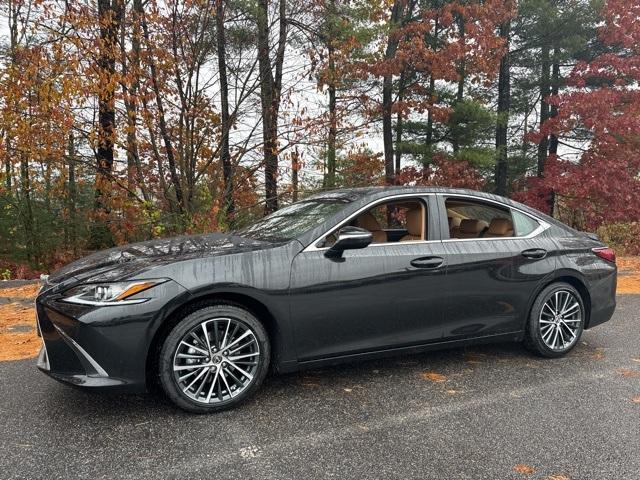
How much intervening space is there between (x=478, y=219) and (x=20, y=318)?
17.9ft

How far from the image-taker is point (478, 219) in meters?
4.56

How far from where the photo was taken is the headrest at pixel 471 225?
453cm

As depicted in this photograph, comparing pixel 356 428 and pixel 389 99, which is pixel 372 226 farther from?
pixel 389 99

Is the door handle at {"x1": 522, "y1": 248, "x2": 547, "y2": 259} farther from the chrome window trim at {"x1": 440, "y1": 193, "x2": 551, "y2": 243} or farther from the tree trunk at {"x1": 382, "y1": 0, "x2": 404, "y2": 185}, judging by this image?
the tree trunk at {"x1": 382, "y1": 0, "x2": 404, "y2": 185}

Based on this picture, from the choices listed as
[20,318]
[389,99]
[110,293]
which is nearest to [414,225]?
[110,293]

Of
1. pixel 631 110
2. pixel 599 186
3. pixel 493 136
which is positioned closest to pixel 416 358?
pixel 599 186

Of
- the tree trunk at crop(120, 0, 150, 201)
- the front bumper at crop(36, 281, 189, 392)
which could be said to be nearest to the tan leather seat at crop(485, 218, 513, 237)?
the front bumper at crop(36, 281, 189, 392)

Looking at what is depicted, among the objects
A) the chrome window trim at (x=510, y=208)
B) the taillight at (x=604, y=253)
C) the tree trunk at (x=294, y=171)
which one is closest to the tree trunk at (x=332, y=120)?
the tree trunk at (x=294, y=171)

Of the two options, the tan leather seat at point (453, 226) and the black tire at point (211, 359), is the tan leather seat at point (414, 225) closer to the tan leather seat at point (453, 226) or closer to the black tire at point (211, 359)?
the tan leather seat at point (453, 226)

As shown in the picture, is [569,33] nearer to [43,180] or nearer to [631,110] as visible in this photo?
[631,110]

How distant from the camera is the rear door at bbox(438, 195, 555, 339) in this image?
3.95m

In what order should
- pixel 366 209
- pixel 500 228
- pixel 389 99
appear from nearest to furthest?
1. pixel 366 209
2. pixel 500 228
3. pixel 389 99

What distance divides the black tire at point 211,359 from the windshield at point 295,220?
0.74 metres

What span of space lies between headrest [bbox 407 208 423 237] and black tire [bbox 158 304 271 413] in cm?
164
